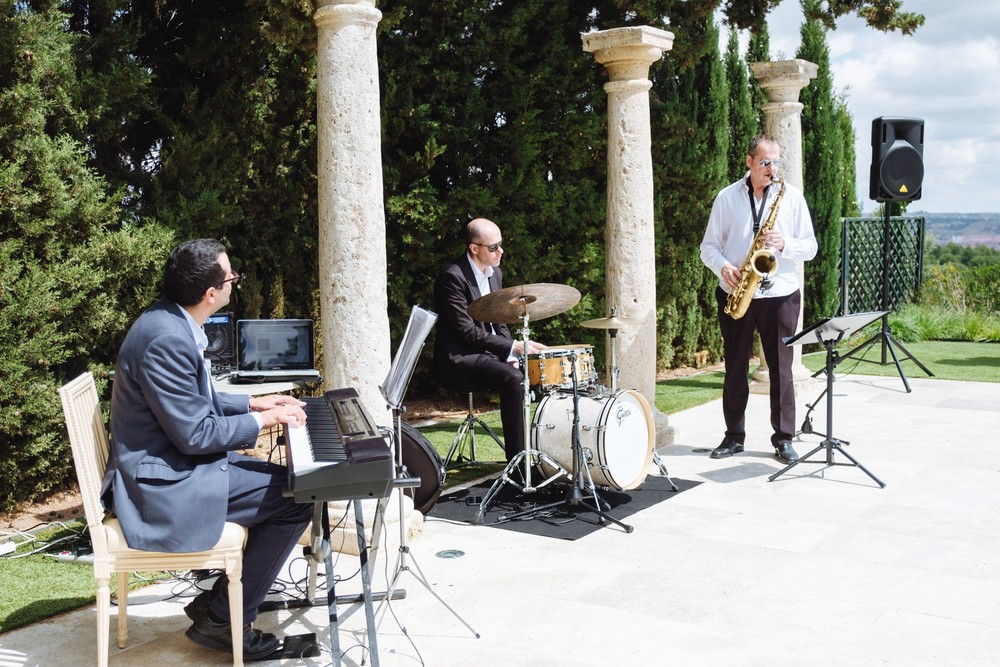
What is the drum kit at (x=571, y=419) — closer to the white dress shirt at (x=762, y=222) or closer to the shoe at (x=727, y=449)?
the shoe at (x=727, y=449)

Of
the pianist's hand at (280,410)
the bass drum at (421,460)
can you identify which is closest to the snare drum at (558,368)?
the bass drum at (421,460)

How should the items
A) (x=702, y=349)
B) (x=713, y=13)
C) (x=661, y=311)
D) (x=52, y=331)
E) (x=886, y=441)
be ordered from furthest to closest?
(x=702, y=349)
(x=661, y=311)
(x=713, y=13)
(x=886, y=441)
(x=52, y=331)

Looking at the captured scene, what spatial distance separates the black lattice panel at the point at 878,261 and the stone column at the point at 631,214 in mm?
8996

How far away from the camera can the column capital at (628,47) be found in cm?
677

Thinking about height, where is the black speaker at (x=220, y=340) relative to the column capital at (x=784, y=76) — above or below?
below

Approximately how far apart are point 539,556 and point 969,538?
2198 mm

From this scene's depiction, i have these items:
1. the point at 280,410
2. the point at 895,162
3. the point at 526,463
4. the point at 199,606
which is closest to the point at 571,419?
the point at 526,463

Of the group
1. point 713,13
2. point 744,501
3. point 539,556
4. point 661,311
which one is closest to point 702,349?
point 661,311

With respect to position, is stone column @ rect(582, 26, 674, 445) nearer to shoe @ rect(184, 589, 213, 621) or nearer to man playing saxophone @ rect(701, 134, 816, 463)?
man playing saxophone @ rect(701, 134, 816, 463)

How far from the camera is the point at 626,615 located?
404 cm

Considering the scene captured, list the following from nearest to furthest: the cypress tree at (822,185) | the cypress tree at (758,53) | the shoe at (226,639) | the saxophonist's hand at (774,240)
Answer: the shoe at (226,639) < the saxophonist's hand at (774,240) < the cypress tree at (758,53) < the cypress tree at (822,185)

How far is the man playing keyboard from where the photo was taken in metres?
3.34

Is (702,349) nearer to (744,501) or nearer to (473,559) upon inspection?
(744,501)

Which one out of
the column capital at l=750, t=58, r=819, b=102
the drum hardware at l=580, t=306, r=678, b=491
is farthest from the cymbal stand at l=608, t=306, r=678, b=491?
the column capital at l=750, t=58, r=819, b=102
